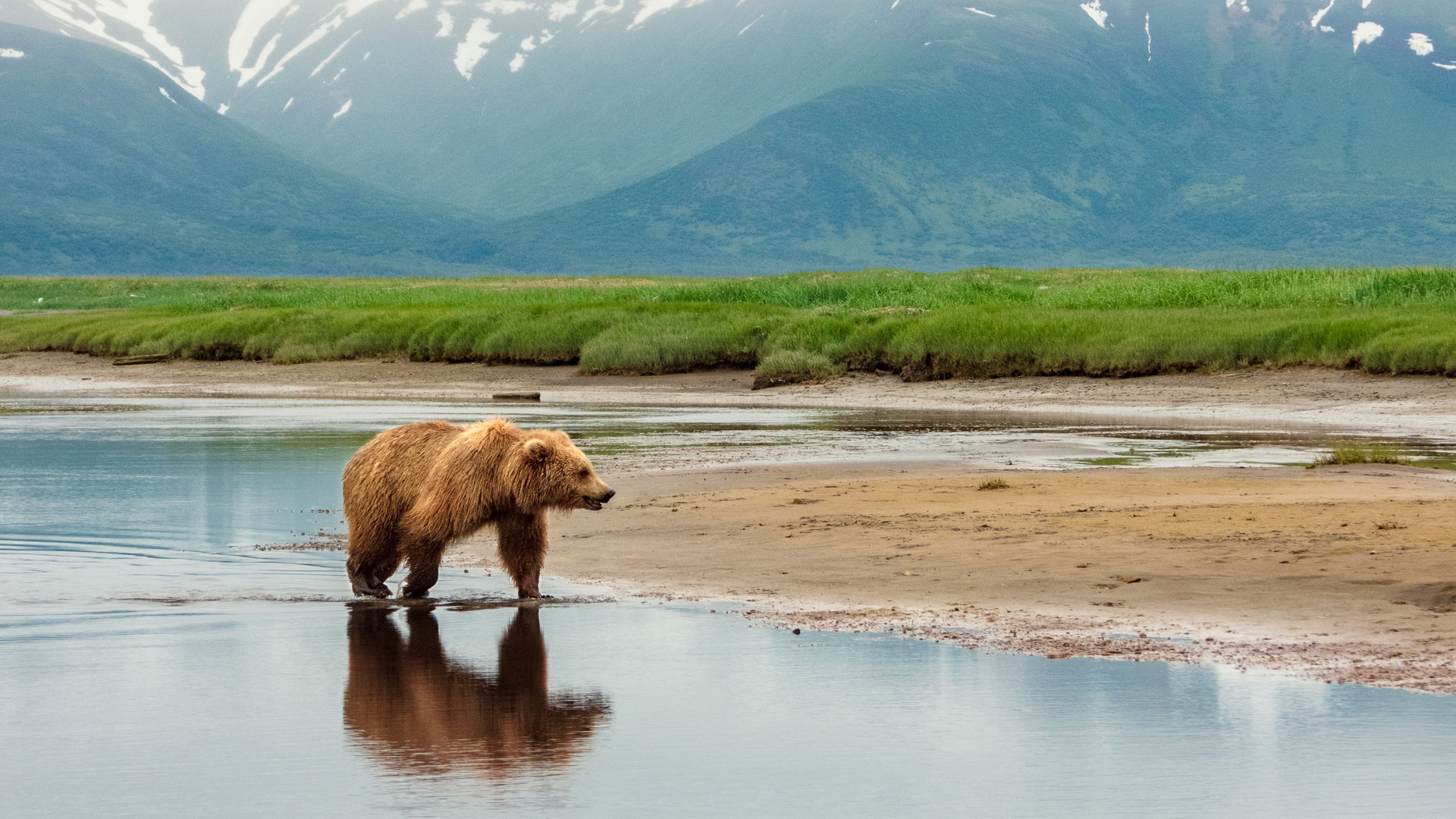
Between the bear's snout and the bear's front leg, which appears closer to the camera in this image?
the bear's snout

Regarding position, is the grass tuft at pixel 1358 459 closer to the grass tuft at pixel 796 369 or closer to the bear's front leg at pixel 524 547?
the bear's front leg at pixel 524 547

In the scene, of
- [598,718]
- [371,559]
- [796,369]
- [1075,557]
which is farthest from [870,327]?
[598,718]

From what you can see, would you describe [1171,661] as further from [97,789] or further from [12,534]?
[12,534]

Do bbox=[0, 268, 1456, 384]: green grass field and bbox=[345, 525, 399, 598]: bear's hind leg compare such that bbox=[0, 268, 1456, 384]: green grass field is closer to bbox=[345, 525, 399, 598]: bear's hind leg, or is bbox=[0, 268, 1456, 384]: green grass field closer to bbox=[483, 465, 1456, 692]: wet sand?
bbox=[483, 465, 1456, 692]: wet sand

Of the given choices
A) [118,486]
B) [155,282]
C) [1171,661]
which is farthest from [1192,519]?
[155,282]

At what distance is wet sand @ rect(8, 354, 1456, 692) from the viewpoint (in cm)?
893

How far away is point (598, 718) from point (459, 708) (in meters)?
0.63

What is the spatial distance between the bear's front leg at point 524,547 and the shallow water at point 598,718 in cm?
28

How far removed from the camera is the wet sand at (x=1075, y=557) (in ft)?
29.3

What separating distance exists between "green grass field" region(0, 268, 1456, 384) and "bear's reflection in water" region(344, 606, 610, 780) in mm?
21658

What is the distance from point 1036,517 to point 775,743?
20.2 ft

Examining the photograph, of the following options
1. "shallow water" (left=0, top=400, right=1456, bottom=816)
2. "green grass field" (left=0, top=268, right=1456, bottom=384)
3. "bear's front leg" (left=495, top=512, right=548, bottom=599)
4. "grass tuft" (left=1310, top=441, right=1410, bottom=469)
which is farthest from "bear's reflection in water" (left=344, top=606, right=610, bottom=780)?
"green grass field" (left=0, top=268, right=1456, bottom=384)

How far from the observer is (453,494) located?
1047 centimetres

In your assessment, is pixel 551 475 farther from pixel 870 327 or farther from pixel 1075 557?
pixel 870 327
